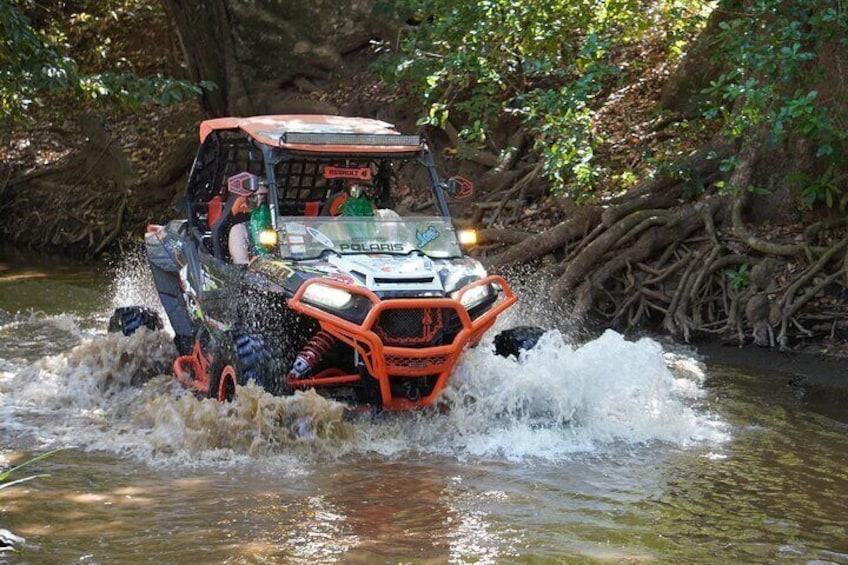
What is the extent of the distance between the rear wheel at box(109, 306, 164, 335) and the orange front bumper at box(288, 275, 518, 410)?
3.05m

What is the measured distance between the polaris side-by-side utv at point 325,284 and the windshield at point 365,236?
0.03ft

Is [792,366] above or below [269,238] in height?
below

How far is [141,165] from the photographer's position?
70.9 ft

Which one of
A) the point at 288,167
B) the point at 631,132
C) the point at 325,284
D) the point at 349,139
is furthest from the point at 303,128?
the point at 631,132

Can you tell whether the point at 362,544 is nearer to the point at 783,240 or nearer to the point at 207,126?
the point at 207,126

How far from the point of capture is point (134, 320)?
10805mm

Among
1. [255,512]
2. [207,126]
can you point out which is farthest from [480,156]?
[255,512]

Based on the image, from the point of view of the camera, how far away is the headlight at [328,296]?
26.0 feet

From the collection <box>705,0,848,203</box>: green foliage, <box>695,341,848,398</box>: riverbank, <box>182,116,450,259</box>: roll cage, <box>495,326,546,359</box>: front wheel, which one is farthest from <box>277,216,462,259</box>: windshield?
<box>695,341,848,398</box>: riverbank

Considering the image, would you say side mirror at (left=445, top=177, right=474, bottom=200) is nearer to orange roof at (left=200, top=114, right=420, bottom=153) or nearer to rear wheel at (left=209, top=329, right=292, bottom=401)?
orange roof at (left=200, top=114, right=420, bottom=153)

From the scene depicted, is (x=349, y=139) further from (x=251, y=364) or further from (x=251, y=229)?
(x=251, y=364)

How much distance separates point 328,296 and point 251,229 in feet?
4.44

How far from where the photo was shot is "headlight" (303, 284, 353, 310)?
792 centimetres

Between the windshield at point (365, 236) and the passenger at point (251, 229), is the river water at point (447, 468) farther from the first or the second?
the passenger at point (251, 229)
